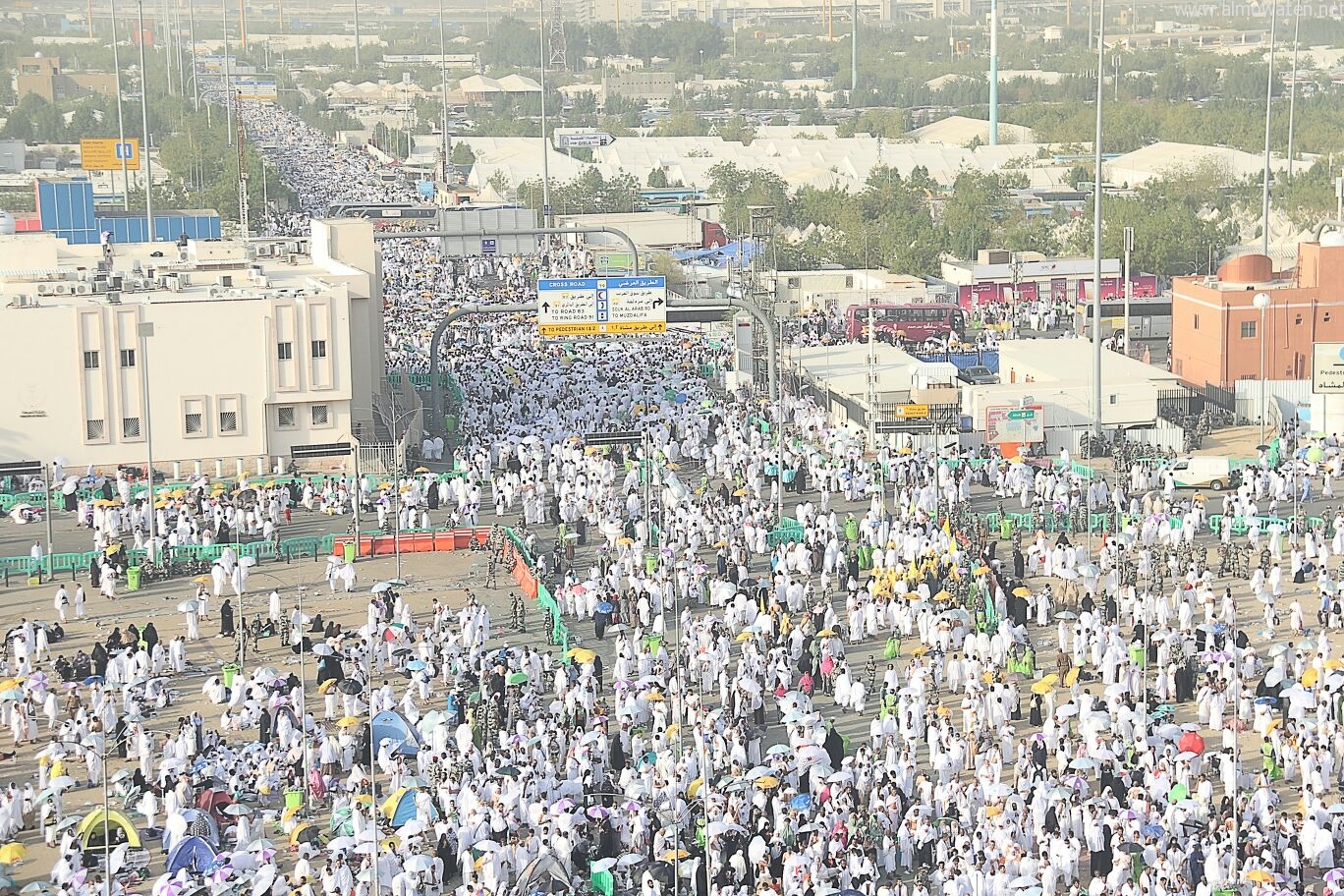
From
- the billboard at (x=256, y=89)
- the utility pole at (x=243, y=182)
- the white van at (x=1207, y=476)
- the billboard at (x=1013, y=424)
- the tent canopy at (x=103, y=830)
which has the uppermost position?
the billboard at (x=256, y=89)

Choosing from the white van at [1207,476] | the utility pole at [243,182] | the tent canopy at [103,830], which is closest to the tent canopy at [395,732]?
the tent canopy at [103,830]

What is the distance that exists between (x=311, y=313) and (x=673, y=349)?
567 inches

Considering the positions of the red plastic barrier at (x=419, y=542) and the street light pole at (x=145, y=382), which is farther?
the street light pole at (x=145, y=382)

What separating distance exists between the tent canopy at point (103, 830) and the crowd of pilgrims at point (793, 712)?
323mm

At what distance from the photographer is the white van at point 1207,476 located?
124 ft

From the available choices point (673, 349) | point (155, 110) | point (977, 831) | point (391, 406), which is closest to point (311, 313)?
point (391, 406)

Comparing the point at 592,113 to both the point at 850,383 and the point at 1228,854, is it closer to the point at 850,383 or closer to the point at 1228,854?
the point at 850,383

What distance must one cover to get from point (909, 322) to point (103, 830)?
1491 inches

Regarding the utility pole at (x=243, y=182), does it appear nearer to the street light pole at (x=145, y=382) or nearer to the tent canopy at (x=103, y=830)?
the street light pole at (x=145, y=382)

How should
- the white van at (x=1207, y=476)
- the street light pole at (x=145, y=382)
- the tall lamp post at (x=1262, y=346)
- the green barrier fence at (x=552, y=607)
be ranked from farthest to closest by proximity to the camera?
the tall lamp post at (x=1262, y=346) < the white van at (x=1207, y=476) < the street light pole at (x=145, y=382) < the green barrier fence at (x=552, y=607)

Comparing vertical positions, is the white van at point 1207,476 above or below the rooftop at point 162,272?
below

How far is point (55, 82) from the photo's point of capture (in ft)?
542

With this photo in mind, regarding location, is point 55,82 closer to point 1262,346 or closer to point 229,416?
point 229,416

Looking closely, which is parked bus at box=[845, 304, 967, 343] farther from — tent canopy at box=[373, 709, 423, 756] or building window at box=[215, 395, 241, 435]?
tent canopy at box=[373, 709, 423, 756]
